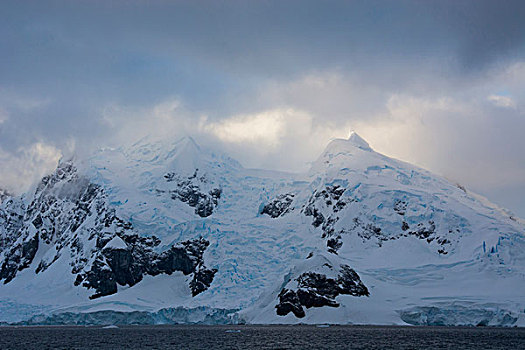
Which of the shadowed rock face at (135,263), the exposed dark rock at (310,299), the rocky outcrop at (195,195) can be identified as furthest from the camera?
the rocky outcrop at (195,195)

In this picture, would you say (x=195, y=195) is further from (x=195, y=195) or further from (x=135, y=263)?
(x=135, y=263)

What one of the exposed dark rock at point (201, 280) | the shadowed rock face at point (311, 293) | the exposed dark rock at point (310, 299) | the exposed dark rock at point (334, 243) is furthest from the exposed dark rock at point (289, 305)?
the exposed dark rock at point (201, 280)

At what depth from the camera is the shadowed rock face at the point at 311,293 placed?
382 feet

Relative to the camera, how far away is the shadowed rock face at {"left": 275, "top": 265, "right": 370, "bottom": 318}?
11638cm

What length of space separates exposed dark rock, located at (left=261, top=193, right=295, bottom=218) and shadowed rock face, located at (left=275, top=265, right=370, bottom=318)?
66.0m

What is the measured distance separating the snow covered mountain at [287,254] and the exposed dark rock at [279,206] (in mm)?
402

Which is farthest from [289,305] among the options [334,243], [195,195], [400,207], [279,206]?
[195,195]

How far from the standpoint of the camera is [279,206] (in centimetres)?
18862

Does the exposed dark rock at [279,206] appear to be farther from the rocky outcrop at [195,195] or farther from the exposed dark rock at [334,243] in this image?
the exposed dark rock at [334,243]

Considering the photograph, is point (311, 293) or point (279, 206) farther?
point (279, 206)

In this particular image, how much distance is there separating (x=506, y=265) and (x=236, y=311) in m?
61.7

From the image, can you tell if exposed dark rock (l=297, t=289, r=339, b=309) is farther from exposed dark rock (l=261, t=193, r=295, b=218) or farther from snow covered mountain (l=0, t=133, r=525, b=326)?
exposed dark rock (l=261, t=193, r=295, b=218)

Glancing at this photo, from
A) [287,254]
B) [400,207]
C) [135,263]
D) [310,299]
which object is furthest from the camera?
[135,263]

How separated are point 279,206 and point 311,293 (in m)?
73.5
